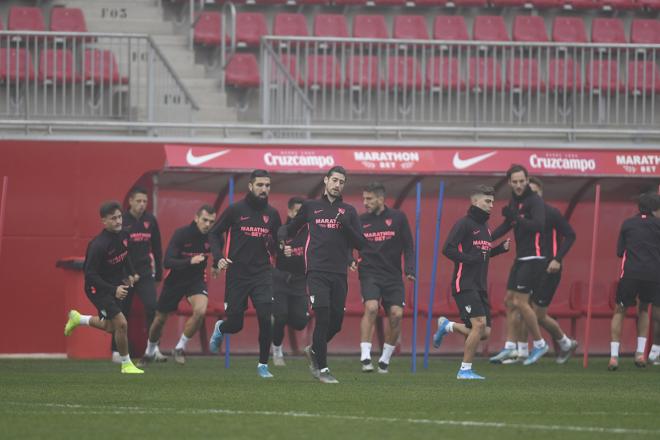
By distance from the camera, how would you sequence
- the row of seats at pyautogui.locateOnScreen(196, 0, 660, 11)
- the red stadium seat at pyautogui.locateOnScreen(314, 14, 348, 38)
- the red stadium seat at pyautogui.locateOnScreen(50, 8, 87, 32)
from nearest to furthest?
1. the red stadium seat at pyautogui.locateOnScreen(50, 8, 87, 32)
2. the red stadium seat at pyautogui.locateOnScreen(314, 14, 348, 38)
3. the row of seats at pyautogui.locateOnScreen(196, 0, 660, 11)

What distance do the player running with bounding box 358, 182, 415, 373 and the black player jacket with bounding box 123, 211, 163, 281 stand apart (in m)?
2.53

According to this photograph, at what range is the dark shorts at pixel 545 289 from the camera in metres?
17.0

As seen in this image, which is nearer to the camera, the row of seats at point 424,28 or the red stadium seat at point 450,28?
the row of seats at point 424,28

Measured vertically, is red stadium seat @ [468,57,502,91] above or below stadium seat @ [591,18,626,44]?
below

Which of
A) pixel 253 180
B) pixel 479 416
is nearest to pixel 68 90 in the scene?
pixel 253 180

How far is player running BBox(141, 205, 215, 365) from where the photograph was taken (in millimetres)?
16359

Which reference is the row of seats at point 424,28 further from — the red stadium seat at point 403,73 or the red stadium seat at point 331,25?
the red stadium seat at point 403,73

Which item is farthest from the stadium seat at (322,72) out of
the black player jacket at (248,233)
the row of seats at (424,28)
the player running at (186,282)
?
the black player jacket at (248,233)

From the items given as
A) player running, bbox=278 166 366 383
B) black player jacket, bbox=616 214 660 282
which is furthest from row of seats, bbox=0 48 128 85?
black player jacket, bbox=616 214 660 282

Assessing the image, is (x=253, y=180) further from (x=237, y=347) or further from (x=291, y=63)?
(x=291, y=63)

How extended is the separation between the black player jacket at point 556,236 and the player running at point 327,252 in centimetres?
425

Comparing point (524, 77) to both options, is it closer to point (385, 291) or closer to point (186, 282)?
point (385, 291)

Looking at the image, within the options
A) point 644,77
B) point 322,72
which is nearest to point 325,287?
point 322,72

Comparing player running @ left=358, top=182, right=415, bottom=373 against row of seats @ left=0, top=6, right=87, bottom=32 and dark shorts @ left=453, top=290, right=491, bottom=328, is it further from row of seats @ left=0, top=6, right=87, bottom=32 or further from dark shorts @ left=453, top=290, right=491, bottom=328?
row of seats @ left=0, top=6, right=87, bottom=32
